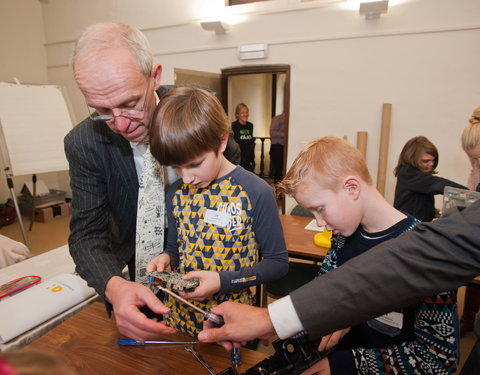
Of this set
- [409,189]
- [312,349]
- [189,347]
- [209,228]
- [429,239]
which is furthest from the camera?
[409,189]

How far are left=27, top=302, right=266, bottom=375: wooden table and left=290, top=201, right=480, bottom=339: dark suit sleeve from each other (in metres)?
0.36

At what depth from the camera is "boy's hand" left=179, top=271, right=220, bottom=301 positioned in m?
0.99

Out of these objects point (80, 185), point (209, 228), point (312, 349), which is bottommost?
point (312, 349)

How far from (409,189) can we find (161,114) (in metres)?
2.71

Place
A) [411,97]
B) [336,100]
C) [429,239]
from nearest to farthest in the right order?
1. [429,239]
2. [411,97]
3. [336,100]

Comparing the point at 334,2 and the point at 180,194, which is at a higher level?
the point at 334,2

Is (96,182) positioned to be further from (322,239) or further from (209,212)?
(322,239)

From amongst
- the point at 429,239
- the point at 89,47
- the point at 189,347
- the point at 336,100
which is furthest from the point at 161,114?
the point at 336,100

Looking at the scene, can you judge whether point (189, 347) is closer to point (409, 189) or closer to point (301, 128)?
point (409, 189)

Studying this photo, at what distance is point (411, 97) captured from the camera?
4.05m

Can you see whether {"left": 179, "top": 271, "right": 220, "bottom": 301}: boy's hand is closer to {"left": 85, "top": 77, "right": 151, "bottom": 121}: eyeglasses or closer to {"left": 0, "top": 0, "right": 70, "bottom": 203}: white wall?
{"left": 85, "top": 77, "right": 151, "bottom": 121}: eyeglasses

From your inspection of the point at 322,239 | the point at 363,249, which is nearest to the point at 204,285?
the point at 363,249

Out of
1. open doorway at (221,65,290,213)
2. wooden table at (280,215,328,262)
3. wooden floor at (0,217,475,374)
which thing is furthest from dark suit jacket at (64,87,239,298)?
open doorway at (221,65,290,213)

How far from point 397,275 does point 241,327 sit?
38 cm
